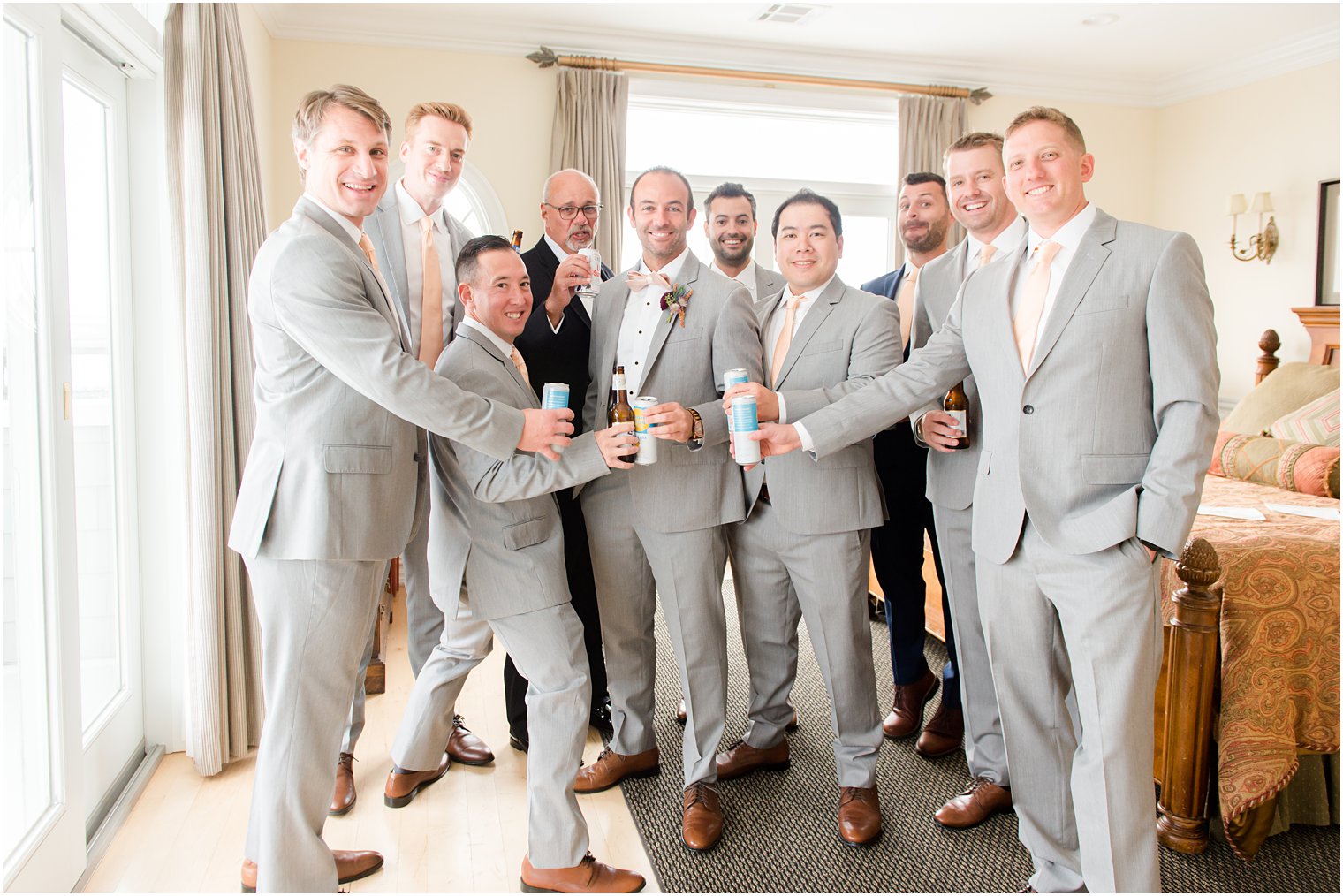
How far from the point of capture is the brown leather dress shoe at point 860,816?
101 inches

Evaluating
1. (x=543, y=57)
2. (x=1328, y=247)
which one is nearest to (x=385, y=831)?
(x=543, y=57)

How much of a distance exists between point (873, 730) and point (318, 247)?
6.44 ft

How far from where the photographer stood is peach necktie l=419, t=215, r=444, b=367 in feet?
9.31

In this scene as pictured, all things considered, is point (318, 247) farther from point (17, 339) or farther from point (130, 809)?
point (130, 809)

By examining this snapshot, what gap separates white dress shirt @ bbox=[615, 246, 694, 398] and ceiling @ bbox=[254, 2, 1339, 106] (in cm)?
338

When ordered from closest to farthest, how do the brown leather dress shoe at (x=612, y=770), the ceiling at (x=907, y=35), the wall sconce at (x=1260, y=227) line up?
the brown leather dress shoe at (x=612, y=770)
the ceiling at (x=907, y=35)
the wall sconce at (x=1260, y=227)

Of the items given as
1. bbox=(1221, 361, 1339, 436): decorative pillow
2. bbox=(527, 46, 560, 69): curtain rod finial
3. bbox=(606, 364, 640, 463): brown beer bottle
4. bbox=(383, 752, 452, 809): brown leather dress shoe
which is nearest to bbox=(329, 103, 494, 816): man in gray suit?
bbox=(383, 752, 452, 809): brown leather dress shoe

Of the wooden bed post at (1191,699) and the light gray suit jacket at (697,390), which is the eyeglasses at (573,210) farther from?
the wooden bed post at (1191,699)

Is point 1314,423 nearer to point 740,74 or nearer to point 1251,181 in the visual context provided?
point 1251,181

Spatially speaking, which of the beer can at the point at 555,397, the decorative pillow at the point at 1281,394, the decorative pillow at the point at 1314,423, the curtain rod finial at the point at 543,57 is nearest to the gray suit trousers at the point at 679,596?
the beer can at the point at 555,397

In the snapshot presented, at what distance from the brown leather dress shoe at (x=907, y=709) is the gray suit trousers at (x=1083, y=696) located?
1052 millimetres

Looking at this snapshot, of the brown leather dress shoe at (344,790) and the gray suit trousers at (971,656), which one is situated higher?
the gray suit trousers at (971,656)

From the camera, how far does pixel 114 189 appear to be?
295cm

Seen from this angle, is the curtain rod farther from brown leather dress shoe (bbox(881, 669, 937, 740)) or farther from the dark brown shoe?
the dark brown shoe
